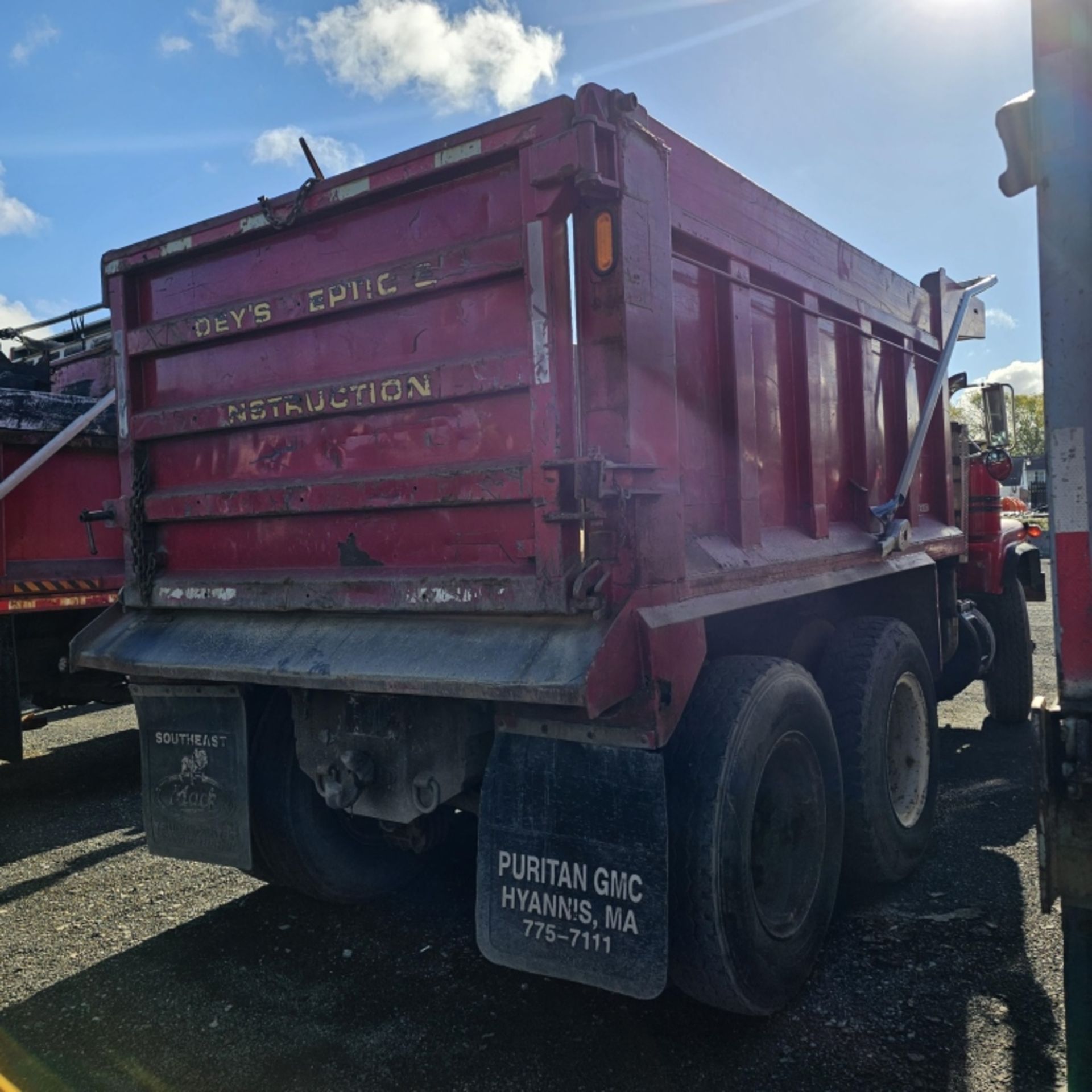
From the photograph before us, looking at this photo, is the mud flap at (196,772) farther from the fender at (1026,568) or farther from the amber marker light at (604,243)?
the fender at (1026,568)

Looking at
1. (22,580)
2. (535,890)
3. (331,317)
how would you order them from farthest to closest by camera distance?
1. (22,580)
2. (331,317)
3. (535,890)

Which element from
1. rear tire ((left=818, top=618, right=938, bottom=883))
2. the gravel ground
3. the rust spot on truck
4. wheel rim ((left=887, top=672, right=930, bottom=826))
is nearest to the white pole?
the gravel ground

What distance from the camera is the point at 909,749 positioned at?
4.34m

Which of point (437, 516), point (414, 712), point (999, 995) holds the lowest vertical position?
point (999, 995)

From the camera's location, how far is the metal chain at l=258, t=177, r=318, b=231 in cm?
315

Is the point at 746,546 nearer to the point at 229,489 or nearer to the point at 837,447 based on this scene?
the point at 837,447

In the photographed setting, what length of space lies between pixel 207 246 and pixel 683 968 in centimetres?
298

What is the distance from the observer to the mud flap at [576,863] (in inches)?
96.9

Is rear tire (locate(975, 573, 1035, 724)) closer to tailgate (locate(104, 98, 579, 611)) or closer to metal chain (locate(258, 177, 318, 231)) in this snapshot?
tailgate (locate(104, 98, 579, 611))

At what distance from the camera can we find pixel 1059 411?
2.05m

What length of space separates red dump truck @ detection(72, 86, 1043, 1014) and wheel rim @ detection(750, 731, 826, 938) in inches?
0.6

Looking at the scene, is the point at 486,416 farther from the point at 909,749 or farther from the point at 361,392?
the point at 909,749

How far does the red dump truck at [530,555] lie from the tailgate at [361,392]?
12 mm

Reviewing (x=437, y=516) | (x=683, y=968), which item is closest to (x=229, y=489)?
(x=437, y=516)
